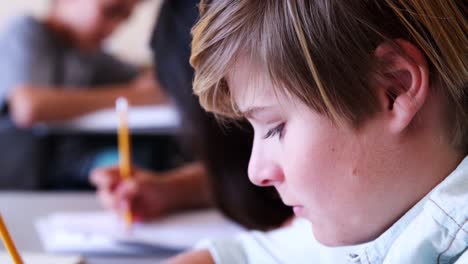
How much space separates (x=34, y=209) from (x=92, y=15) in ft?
4.93

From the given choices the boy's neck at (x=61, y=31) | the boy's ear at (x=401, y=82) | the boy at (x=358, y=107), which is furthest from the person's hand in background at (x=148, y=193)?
the boy's neck at (x=61, y=31)

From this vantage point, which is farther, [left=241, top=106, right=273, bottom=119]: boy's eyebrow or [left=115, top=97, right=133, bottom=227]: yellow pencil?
[left=115, top=97, right=133, bottom=227]: yellow pencil

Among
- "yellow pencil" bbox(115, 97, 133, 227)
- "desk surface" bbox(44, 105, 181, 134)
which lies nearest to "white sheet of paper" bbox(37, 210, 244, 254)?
"yellow pencil" bbox(115, 97, 133, 227)

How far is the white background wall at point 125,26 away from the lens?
106 inches

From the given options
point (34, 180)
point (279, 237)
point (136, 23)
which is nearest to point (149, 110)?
point (34, 180)

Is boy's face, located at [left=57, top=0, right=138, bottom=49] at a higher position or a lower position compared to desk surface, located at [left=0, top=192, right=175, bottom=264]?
higher

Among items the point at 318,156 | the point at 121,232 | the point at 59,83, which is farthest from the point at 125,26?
the point at 318,156

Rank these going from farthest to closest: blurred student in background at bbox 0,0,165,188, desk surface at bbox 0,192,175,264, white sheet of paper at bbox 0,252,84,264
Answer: blurred student in background at bbox 0,0,165,188
desk surface at bbox 0,192,175,264
white sheet of paper at bbox 0,252,84,264

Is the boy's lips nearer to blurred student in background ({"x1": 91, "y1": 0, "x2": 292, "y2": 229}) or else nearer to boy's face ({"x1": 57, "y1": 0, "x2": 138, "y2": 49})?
blurred student in background ({"x1": 91, "y1": 0, "x2": 292, "y2": 229})

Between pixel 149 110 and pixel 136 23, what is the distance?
4.35 ft

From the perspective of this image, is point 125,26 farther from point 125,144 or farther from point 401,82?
point 401,82

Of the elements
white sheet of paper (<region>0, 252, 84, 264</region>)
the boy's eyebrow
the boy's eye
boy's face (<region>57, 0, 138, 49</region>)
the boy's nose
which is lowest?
white sheet of paper (<region>0, 252, 84, 264</region>)

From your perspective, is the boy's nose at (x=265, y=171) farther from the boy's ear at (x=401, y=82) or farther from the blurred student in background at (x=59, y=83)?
the blurred student in background at (x=59, y=83)

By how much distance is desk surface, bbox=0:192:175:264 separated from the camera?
2.68 feet
